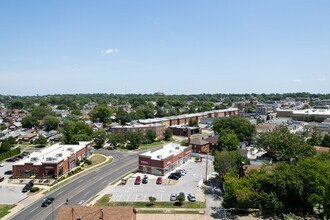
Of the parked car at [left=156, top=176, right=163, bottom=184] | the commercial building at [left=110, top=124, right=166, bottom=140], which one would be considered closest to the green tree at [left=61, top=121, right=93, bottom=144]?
the commercial building at [left=110, top=124, right=166, bottom=140]

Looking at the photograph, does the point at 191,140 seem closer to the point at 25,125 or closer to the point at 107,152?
the point at 107,152

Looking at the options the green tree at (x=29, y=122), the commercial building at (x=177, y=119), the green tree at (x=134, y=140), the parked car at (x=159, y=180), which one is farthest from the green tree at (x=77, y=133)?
the green tree at (x=29, y=122)

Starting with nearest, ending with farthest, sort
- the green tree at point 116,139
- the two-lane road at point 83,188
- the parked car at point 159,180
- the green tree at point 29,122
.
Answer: the two-lane road at point 83,188
the parked car at point 159,180
the green tree at point 116,139
the green tree at point 29,122

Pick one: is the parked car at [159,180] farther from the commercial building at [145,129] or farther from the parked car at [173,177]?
the commercial building at [145,129]

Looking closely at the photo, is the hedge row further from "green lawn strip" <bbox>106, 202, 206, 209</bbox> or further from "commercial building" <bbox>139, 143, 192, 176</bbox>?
"green lawn strip" <bbox>106, 202, 206, 209</bbox>

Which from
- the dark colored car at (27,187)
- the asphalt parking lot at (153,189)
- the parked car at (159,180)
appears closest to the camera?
the asphalt parking lot at (153,189)

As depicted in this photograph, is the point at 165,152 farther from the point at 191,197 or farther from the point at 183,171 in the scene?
the point at 191,197

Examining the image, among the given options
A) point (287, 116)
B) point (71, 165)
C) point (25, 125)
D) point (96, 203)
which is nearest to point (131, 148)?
point (71, 165)
